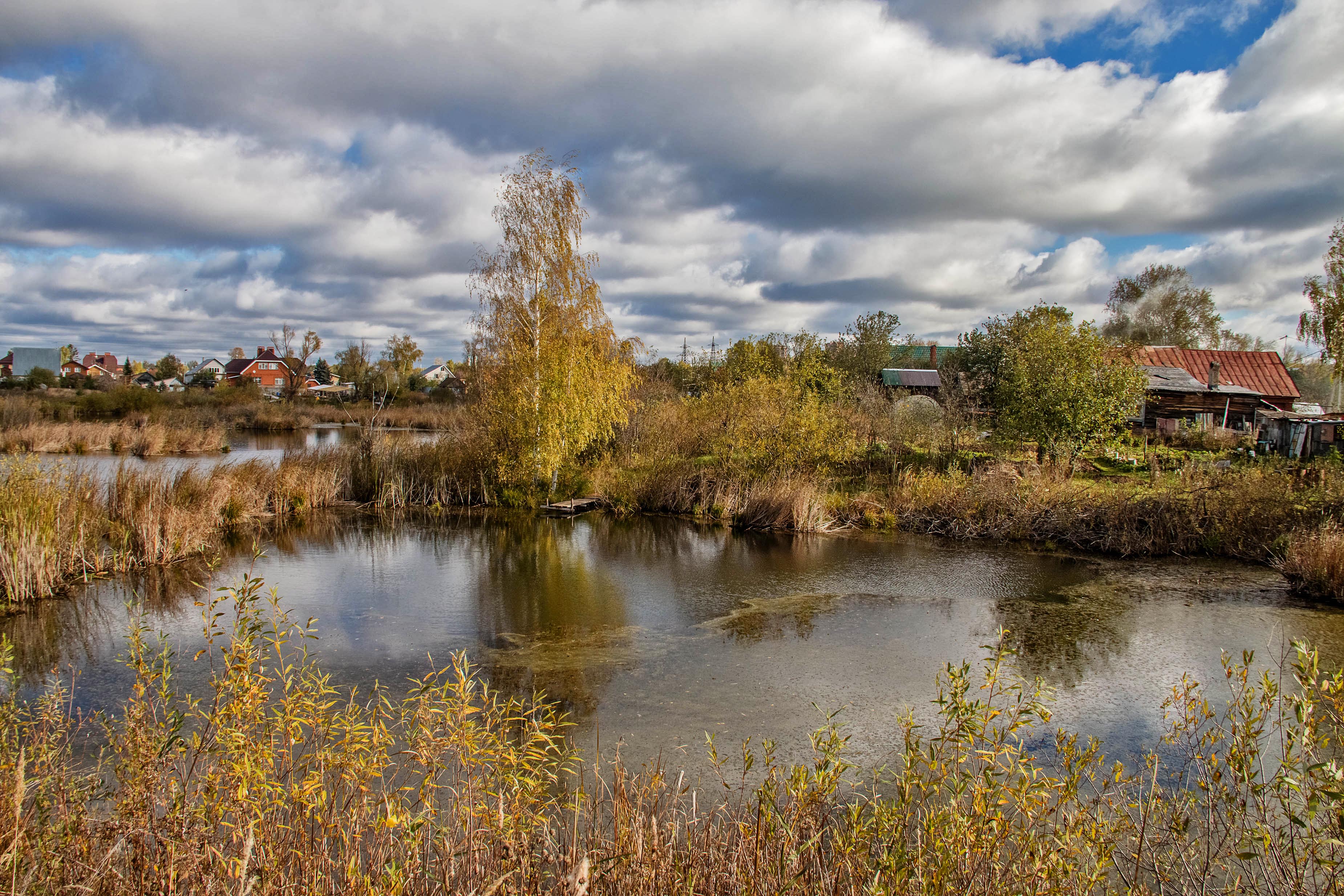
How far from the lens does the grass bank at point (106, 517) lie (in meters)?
9.40

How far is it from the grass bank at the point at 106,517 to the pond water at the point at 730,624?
0.55 metres

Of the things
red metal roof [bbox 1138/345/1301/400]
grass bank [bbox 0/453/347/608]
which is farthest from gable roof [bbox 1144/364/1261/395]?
grass bank [bbox 0/453/347/608]

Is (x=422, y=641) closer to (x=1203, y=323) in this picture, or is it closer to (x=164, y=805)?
(x=164, y=805)

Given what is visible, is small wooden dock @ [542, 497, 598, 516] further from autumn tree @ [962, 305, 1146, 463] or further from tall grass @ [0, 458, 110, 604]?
autumn tree @ [962, 305, 1146, 463]

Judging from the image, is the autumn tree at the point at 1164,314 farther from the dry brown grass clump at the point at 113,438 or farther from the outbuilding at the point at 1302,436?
the dry brown grass clump at the point at 113,438

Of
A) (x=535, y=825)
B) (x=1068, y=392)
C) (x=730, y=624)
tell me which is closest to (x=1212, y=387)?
(x=1068, y=392)

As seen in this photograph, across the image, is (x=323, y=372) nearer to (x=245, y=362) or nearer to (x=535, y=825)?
(x=245, y=362)

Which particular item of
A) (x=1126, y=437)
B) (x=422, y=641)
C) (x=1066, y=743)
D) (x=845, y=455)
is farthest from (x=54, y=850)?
(x=1126, y=437)

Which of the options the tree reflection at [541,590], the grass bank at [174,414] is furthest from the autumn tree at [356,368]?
the tree reflection at [541,590]

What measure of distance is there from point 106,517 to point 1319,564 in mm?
17336

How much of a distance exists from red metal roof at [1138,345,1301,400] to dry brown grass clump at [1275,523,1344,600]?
961 inches

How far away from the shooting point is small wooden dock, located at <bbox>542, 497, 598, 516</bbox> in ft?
61.2

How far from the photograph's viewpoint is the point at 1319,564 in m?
10.6

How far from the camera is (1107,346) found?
69.6ft
